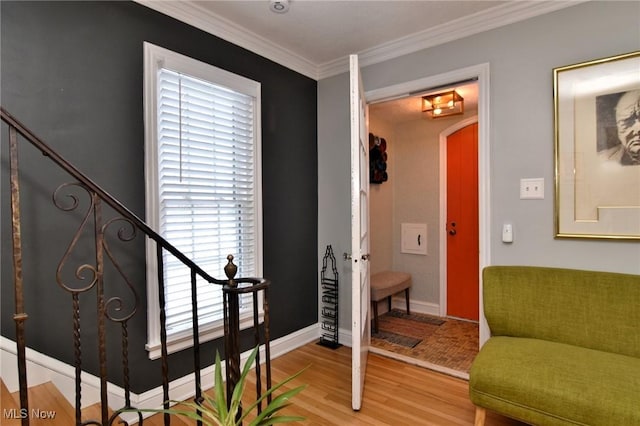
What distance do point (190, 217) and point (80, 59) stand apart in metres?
1.06

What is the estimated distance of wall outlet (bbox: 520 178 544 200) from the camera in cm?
221

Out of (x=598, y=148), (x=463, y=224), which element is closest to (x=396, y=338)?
(x=463, y=224)

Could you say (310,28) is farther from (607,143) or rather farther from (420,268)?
(420,268)

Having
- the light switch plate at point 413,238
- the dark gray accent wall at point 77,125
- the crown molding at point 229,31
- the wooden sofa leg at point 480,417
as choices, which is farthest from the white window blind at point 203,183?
the light switch plate at point 413,238

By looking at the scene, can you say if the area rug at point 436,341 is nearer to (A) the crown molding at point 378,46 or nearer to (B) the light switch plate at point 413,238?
(B) the light switch plate at point 413,238

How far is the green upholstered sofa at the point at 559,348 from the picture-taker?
150 centimetres

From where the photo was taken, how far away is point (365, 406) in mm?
2188

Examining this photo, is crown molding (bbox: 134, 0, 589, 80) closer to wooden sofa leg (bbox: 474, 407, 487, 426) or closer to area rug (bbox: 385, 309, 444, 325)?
wooden sofa leg (bbox: 474, 407, 487, 426)

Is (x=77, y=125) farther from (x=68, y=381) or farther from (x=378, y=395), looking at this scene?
(x=378, y=395)

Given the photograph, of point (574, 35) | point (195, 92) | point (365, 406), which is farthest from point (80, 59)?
point (574, 35)

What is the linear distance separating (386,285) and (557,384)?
209 centimetres

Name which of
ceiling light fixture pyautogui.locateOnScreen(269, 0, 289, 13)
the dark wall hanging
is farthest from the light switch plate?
ceiling light fixture pyautogui.locateOnScreen(269, 0, 289, 13)

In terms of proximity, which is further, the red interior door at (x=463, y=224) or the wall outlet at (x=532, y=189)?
the red interior door at (x=463, y=224)

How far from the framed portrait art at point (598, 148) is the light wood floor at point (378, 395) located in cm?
130
